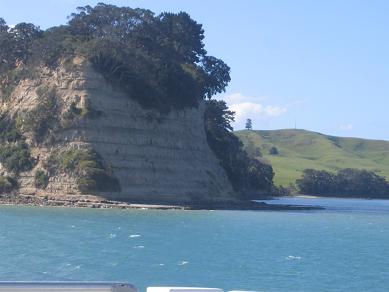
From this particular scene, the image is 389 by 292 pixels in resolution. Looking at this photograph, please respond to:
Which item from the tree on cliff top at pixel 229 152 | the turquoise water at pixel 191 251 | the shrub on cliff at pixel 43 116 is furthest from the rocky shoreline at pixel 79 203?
the tree on cliff top at pixel 229 152

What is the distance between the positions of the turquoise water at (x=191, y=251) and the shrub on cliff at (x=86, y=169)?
39.6 feet

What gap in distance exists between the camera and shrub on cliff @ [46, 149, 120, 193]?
270ft

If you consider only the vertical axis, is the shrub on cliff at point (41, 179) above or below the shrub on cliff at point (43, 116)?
below

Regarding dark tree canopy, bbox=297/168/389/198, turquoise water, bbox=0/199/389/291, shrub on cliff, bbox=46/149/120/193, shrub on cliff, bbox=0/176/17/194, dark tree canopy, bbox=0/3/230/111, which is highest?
dark tree canopy, bbox=0/3/230/111

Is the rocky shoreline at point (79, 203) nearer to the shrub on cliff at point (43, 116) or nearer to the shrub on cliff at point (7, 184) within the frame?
the shrub on cliff at point (7, 184)

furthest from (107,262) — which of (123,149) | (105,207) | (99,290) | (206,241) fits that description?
(123,149)

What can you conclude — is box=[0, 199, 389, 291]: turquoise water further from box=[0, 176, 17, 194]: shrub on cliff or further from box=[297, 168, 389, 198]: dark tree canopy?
box=[297, 168, 389, 198]: dark tree canopy

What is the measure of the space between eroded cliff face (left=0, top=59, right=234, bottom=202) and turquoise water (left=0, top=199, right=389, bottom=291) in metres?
14.9

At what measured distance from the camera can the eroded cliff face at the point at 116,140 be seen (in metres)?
85.3

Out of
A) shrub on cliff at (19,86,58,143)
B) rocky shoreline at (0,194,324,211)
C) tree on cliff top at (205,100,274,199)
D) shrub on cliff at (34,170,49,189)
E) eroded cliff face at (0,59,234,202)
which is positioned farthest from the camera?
tree on cliff top at (205,100,274,199)

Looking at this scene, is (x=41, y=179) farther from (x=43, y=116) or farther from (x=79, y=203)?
(x=43, y=116)

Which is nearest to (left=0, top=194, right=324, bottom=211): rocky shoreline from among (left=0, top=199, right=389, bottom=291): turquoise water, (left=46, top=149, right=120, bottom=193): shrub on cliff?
(left=46, top=149, right=120, bottom=193): shrub on cliff

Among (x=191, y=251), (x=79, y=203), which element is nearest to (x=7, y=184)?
(x=79, y=203)

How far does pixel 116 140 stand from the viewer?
86.8m
